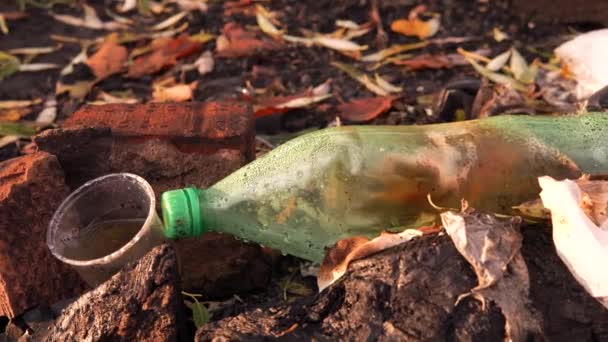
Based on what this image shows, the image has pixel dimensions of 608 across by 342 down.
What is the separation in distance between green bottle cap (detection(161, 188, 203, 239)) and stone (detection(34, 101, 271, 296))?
234 millimetres

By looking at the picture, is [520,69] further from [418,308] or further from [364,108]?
[418,308]

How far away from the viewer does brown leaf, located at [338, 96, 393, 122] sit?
2.59m

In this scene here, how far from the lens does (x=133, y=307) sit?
1424mm

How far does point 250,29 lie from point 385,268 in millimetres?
2205

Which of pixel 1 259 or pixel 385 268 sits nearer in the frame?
pixel 385 268

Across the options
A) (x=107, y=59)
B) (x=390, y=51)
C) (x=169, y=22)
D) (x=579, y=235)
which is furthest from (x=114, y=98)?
(x=579, y=235)

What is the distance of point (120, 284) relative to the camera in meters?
1.45

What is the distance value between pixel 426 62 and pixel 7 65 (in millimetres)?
1754

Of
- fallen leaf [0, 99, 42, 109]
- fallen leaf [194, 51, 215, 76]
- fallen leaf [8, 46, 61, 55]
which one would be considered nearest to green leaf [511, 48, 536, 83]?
fallen leaf [194, 51, 215, 76]

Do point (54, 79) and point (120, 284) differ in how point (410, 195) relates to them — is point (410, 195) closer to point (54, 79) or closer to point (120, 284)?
point (120, 284)

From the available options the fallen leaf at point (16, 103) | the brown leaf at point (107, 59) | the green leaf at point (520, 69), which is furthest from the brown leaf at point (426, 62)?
the fallen leaf at point (16, 103)

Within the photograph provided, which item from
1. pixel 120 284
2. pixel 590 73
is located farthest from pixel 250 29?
pixel 120 284

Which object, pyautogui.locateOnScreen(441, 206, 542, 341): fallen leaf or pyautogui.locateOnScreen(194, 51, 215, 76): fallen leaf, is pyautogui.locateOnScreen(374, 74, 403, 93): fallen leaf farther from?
pyautogui.locateOnScreen(441, 206, 542, 341): fallen leaf

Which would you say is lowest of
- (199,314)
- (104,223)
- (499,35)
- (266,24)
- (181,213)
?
(499,35)
